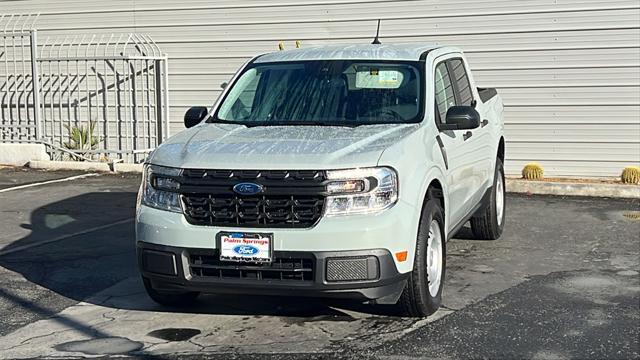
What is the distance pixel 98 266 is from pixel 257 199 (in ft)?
9.17

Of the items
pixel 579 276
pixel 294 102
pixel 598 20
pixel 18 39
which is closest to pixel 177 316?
pixel 294 102

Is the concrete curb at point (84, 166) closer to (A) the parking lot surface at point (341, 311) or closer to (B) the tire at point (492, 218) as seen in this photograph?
(A) the parking lot surface at point (341, 311)

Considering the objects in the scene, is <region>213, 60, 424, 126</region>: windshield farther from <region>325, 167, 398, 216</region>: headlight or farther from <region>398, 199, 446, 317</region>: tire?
<region>325, 167, 398, 216</region>: headlight

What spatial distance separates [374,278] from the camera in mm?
5352

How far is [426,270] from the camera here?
19.0 feet

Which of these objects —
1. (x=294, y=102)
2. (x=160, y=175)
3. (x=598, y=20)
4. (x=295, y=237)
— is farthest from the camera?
(x=598, y=20)

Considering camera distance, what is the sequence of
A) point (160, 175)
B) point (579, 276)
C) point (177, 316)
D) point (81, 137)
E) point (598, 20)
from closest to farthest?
point (160, 175) → point (177, 316) → point (579, 276) → point (598, 20) → point (81, 137)

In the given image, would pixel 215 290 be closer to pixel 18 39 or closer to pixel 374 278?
pixel 374 278

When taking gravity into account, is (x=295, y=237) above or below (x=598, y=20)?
below

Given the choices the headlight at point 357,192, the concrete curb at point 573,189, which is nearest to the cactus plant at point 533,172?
the concrete curb at point 573,189

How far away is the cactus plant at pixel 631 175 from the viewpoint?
1205 centimetres

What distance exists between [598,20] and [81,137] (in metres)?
8.51

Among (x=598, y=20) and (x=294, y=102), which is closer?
Result: (x=294, y=102)

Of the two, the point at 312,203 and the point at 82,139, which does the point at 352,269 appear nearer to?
the point at 312,203
